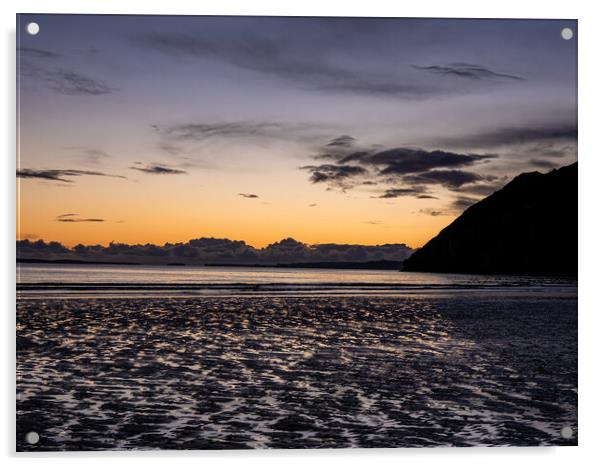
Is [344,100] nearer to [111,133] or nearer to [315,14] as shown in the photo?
[315,14]

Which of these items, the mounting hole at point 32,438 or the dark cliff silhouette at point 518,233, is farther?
the dark cliff silhouette at point 518,233

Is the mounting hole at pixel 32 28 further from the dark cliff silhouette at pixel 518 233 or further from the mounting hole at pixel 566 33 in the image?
the mounting hole at pixel 566 33

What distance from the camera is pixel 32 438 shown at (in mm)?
6000

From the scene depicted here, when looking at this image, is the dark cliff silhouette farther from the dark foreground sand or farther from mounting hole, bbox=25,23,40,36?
mounting hole, bbox=25,23,40,36

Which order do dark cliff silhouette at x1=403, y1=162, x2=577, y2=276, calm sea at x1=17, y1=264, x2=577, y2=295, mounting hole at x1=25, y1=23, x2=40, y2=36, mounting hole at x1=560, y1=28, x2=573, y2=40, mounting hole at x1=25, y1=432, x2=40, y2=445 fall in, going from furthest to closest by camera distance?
1. calm sea at x1=17, y1=264, x2=577, y2=295
2. dark cliff silhouette at x1=403, y1=162, x2=577, y2=276
3. mounting hole at x1=560, y1=28, x2=573, y2=40
4. mounting hole at x1=25, y1=23, x2=40, y2=36
5. mounting hole at x1=25, y1=432, x2=40, y2=445

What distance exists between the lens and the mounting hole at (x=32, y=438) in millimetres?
5977

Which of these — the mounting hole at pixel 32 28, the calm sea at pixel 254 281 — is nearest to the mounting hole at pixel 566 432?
the calm sea at pixel 254 281

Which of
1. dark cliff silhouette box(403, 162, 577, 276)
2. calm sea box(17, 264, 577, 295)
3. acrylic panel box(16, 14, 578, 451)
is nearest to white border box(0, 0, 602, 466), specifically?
acrylic panel box(16, 14, 578, 451)

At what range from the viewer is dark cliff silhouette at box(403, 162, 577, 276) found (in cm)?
702

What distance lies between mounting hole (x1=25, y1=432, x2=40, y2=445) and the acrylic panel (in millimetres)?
24

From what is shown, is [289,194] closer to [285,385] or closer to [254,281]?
[285,385]

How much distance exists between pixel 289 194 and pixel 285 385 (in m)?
1.98

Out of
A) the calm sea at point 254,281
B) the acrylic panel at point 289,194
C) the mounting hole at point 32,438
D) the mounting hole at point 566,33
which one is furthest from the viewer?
the calm sea at point 254,281

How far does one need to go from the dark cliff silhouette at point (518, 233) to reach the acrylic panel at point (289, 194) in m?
0.04
